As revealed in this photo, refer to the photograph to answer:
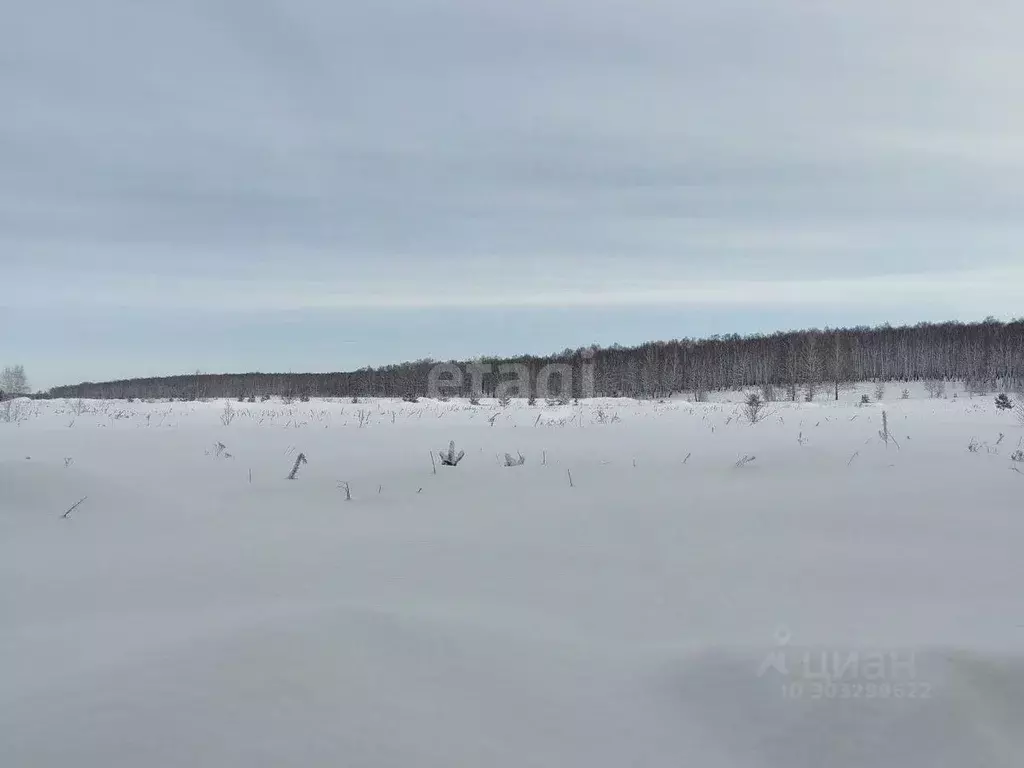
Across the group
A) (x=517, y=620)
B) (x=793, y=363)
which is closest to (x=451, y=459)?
(x=517, y=620)

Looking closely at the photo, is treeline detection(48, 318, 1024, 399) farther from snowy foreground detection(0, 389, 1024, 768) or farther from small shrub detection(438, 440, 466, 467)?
snowy foreground detection(0, 389, 1024, 768)

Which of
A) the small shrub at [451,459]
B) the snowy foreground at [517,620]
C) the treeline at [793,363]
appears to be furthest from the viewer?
the treeline at [793,363]

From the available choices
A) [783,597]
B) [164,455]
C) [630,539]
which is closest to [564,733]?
[783,597]

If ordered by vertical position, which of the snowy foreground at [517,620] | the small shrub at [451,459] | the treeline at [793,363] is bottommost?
Result: the snowy foreground at [517,620]

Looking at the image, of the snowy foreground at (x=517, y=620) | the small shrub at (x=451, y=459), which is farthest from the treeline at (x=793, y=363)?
the snowy foreground at (x=517, y=620)

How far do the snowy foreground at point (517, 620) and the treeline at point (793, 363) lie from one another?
139 feet

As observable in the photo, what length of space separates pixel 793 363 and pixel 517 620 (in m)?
52.2

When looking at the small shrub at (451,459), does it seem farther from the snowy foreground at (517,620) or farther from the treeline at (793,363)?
the treeline at (793,363)

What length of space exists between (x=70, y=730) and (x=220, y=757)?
0.39m

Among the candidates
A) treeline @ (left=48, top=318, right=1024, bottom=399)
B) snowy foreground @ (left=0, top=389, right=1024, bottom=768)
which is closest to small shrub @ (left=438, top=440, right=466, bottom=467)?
snowy foreground @ (left=0, top=389, right=1024, bottom=768)

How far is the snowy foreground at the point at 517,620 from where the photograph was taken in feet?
4.59

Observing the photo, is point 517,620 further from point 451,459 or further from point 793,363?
point 793,363

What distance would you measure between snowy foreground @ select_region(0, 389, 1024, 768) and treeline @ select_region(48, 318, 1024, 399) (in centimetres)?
4231

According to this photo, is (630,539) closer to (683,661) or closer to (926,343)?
(683,661)
